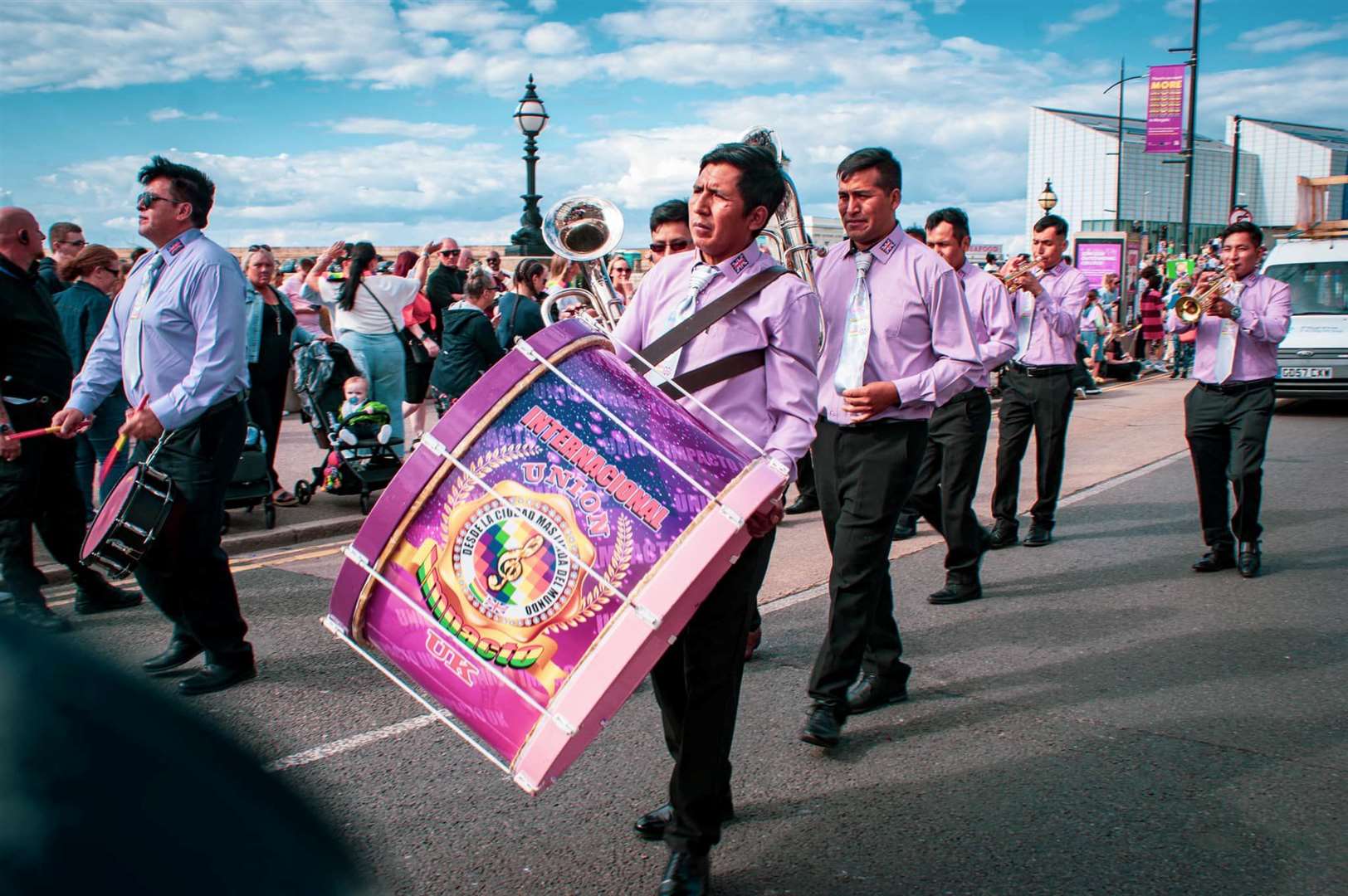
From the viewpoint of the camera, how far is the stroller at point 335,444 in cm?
804

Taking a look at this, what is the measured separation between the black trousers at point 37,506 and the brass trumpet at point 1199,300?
6151 mm

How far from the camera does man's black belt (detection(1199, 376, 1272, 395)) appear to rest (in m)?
6.25

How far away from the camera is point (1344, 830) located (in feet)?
10.5

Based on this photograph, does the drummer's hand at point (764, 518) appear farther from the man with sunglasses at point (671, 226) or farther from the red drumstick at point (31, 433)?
the red drumstick at point (31, 433)

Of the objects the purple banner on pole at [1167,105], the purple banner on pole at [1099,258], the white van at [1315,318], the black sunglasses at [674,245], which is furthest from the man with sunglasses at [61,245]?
the purple banner on pole at [1167,105]

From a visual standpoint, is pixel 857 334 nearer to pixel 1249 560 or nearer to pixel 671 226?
pixel 671 226

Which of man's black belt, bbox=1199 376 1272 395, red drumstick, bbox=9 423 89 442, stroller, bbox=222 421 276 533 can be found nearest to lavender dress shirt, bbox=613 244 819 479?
red drumstick, bbox=9 423 89 442

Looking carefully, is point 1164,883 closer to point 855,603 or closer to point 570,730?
point 855,603

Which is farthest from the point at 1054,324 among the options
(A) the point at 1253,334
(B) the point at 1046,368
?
(A) the point at 1253,334

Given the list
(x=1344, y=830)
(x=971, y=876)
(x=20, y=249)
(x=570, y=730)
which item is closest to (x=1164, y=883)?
(x=971, y=876)

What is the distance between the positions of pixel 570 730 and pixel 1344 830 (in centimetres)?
244

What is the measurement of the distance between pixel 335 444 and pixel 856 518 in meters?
5.26

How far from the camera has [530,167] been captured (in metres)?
14.7

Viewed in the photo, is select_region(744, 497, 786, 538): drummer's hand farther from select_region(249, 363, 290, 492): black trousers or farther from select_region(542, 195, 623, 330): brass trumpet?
select_region(249, 363, 290, 492): black trousers
